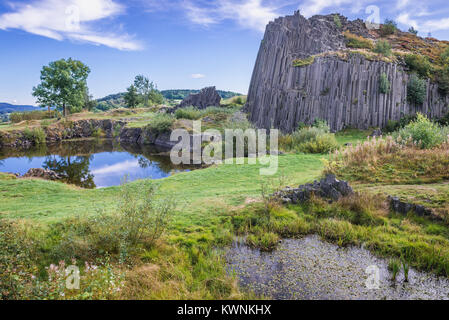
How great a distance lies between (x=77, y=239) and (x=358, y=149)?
26.7ft

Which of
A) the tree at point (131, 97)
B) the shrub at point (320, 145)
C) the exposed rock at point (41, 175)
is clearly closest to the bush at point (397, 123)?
the shrub at point (320, 145)

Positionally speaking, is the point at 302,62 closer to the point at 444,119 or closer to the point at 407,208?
the point at 444,119

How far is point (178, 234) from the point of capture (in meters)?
5.20

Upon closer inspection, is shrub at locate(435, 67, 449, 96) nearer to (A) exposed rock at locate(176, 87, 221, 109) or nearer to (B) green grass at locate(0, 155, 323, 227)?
(B) green grass at locate(0, 155, 323, 227)

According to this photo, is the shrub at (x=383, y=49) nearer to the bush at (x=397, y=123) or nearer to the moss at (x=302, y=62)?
the moss at (x=302, y=62)

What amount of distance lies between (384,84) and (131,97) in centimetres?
4312

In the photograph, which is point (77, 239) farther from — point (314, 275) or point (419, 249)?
point (419, 249)

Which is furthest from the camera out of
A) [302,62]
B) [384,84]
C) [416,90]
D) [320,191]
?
[302,62]

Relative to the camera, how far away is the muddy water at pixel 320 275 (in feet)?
12.0

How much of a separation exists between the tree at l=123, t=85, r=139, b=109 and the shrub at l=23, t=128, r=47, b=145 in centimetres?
2390

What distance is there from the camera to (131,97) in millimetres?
50531

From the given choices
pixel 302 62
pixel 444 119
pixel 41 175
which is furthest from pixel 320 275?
pixel 302 62

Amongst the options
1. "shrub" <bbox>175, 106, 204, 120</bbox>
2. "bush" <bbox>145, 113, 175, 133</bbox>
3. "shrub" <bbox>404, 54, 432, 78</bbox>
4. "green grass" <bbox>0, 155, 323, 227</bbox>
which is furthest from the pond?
"shrub" <bbox>404, 54, 432, 78</bbox>
